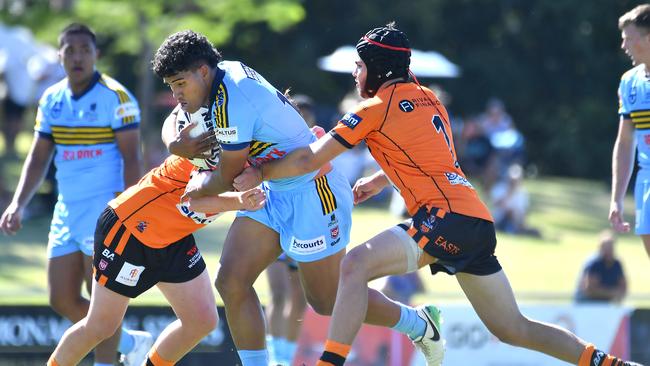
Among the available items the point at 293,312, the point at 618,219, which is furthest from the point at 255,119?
the point at 293,312

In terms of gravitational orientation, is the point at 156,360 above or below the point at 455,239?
below

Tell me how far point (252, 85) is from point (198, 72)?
303mm

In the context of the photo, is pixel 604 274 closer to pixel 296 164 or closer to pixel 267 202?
pixel 267 202

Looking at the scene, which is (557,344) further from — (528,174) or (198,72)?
(528,174)

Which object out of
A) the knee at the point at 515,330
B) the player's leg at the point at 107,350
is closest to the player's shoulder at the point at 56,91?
the player's leg at the point at 107,350

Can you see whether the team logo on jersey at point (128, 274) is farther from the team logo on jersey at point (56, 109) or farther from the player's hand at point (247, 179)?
the team logo on jersey at point (56, 109)

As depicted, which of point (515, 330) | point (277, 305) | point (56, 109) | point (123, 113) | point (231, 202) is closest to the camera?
point (231, 202)

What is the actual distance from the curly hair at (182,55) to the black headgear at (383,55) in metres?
0.83

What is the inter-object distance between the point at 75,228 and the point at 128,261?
1292 mm

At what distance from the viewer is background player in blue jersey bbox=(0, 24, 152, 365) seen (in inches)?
285

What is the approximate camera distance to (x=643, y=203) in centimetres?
705

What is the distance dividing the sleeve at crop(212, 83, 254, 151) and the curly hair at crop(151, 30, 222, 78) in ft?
0.59

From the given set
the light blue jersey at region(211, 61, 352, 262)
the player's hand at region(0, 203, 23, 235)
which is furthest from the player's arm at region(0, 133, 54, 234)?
the light blue jersey at region(211, 61, 352, 262)

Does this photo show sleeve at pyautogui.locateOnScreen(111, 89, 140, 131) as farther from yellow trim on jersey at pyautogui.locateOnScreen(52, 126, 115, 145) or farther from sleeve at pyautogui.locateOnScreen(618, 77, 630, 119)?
sleeve at pyautogui.locateOnScreen(618, 77, 630, 119)
